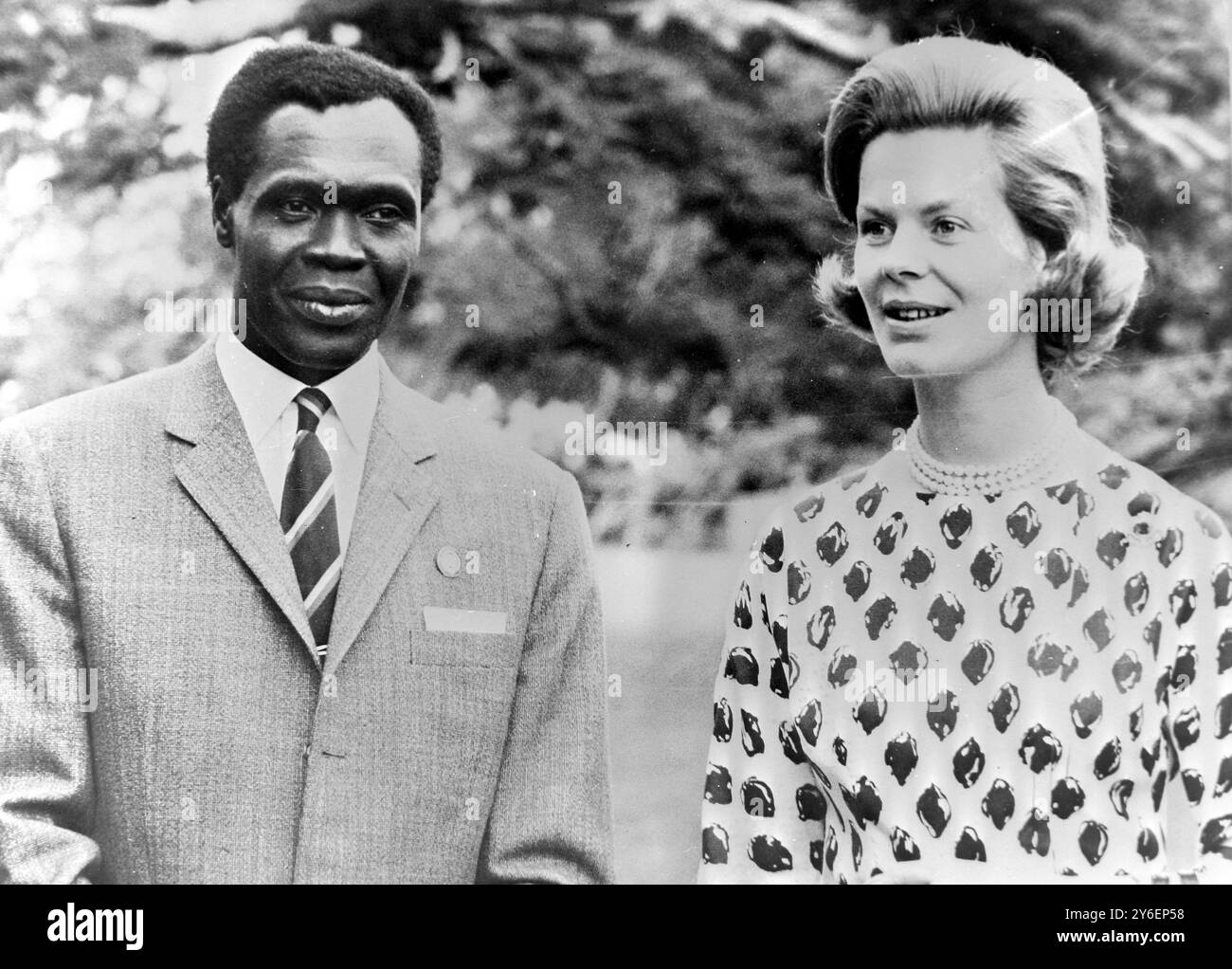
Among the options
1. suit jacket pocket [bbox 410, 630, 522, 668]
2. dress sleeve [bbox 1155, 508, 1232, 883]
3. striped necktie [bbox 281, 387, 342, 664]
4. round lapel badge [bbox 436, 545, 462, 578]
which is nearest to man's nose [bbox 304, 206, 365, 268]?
striped necktie [bbox 281, 387, 342, 664]

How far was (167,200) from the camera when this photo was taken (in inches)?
124

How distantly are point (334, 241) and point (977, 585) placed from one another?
1.55 m

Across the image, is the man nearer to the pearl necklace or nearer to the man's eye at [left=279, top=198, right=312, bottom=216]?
the man's eye at [left=279, top=198, right=312, bottom=216]

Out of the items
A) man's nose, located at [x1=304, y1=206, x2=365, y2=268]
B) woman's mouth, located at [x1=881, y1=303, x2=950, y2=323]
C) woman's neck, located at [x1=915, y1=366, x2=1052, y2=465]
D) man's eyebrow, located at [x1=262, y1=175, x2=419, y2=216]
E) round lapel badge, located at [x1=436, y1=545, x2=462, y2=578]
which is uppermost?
man's eyebrow, located at [x1=262, y1=175, x2=419, y2=216]

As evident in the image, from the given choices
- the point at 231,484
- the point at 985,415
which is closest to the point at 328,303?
the point at 231,484

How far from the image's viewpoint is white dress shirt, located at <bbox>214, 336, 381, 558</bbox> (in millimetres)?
3051

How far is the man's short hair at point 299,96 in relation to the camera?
3111mm

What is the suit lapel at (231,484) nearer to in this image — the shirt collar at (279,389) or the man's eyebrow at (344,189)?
the shirt collar at (279,389)

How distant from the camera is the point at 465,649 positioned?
3.04 metres

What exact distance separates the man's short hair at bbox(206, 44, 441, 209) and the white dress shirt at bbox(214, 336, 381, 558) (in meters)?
0.38

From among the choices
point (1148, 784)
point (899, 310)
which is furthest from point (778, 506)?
point (1148, 784)

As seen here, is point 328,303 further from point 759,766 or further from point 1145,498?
point 1145,498

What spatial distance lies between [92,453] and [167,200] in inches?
22.8
